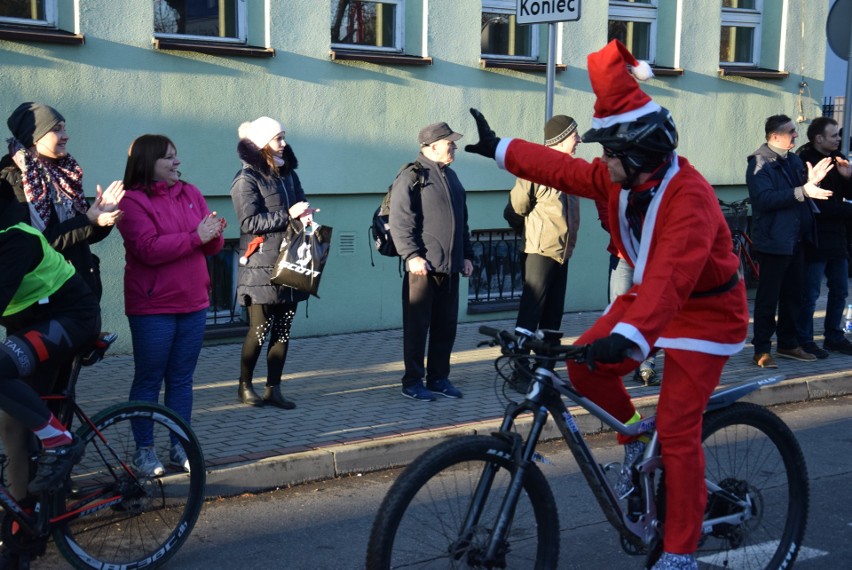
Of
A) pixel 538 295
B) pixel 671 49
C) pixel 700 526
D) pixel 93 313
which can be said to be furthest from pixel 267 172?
pixel 671 49

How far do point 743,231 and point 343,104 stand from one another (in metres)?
5.38

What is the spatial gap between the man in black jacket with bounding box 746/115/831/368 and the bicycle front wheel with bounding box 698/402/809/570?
15.2 ft

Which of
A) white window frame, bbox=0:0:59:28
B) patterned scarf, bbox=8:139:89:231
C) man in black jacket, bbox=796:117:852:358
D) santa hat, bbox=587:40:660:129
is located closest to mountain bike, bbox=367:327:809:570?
santa hat, bbox=587:40:660:129

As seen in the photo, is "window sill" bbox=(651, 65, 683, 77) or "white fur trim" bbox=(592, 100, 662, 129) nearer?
"white fur trim" bbox=(592, 100, 662, 129)

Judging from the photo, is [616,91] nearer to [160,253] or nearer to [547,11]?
[160,253]

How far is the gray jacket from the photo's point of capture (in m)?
7.70

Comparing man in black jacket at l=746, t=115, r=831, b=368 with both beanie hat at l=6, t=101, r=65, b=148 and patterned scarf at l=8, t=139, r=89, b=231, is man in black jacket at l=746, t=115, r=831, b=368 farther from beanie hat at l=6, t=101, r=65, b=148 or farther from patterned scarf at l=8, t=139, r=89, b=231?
beanie hat at l=6, t=101, r=65, b=148

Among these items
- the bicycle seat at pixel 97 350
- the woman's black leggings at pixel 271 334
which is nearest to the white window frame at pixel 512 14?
the woman's black leggings at pixel 271 334

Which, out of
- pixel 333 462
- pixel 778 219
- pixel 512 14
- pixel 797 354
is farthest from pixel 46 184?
pixel 512 14

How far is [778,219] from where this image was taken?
917cm

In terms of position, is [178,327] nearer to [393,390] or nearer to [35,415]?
[35,415]

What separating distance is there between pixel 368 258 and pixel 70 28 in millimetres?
3419

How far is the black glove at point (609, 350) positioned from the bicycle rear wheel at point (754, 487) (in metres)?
0.89

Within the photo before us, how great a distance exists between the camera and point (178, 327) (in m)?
6.00
